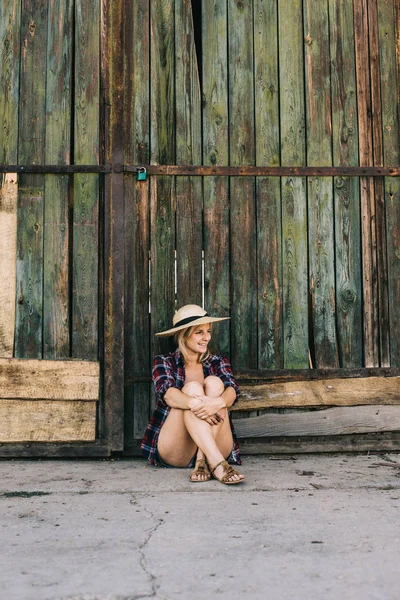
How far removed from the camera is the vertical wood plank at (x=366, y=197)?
4.50 m

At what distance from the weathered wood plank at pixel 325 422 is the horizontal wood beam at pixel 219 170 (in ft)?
5.32

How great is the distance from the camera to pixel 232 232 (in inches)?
176

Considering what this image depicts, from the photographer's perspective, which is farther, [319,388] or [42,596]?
[319,388]

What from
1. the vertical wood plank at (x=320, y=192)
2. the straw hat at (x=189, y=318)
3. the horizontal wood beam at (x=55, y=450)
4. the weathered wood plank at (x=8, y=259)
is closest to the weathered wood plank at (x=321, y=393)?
the vertical wood plank at (x=320, y=192)

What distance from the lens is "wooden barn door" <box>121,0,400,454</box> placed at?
441 cm

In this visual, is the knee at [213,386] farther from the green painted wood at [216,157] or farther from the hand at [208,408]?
the green painted wood at [216,157]

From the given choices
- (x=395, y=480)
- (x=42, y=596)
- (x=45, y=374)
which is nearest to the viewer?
(x=42, y=596)

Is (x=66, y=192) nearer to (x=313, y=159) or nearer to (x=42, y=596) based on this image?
(x=313, y=159)

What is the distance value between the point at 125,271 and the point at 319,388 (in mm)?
1536

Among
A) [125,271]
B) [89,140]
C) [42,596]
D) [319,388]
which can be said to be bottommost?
[42,596]

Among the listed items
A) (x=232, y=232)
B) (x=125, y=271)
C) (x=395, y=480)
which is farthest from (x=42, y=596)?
(x=232, y=232)

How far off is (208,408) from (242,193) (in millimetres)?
1616

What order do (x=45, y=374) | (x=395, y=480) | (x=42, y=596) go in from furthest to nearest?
(x=45, y=374), (x=395, y=480), (x=42, y=596)

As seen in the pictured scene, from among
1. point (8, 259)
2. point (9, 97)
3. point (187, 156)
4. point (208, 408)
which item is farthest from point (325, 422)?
point (9, 97)
